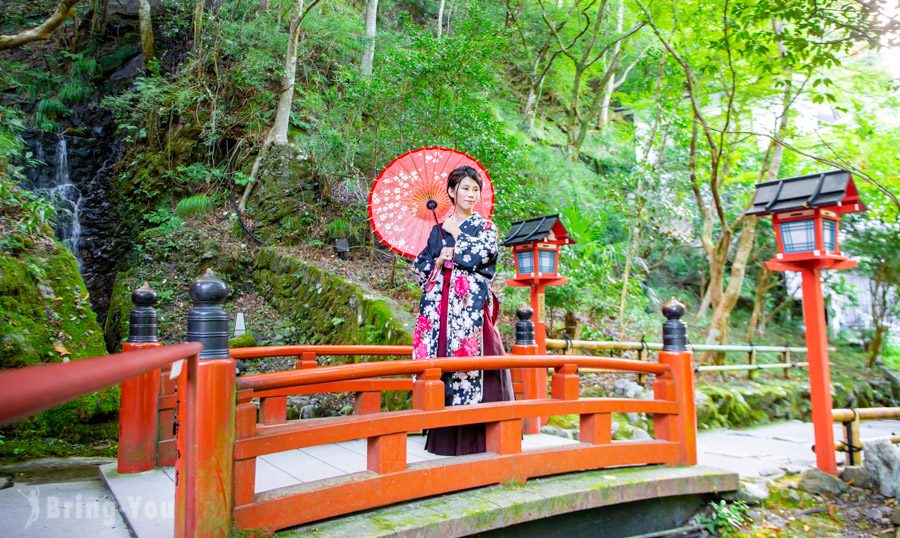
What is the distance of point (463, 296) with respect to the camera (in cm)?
415

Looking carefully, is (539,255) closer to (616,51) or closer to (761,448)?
(761,448)

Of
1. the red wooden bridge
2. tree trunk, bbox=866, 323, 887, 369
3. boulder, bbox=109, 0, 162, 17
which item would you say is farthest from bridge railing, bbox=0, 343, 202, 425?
boulder, bbox=109, 0, 162, 17

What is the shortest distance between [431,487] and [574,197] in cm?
938

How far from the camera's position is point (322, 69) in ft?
49.3

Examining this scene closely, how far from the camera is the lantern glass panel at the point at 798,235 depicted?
17.4 feet

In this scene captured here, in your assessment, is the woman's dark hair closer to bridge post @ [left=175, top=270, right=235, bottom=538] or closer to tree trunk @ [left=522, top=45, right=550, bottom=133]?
bridge post @ [left=175, top=270, right=235, bottom=538]

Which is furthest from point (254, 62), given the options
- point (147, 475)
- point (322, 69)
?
point (147, 475)

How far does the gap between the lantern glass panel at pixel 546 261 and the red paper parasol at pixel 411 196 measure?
1435 millimetres

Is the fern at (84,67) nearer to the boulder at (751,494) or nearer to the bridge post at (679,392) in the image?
the bridge post at (679,392)

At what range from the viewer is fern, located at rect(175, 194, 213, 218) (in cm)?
1282

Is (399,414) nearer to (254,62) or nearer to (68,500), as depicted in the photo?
(68,500)

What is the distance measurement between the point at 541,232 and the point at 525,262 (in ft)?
1.24

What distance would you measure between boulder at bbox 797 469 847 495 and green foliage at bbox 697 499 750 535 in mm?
1020

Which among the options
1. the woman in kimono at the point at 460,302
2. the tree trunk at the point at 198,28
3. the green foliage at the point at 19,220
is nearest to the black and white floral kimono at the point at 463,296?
the woman in kimono at the point at 460,302
